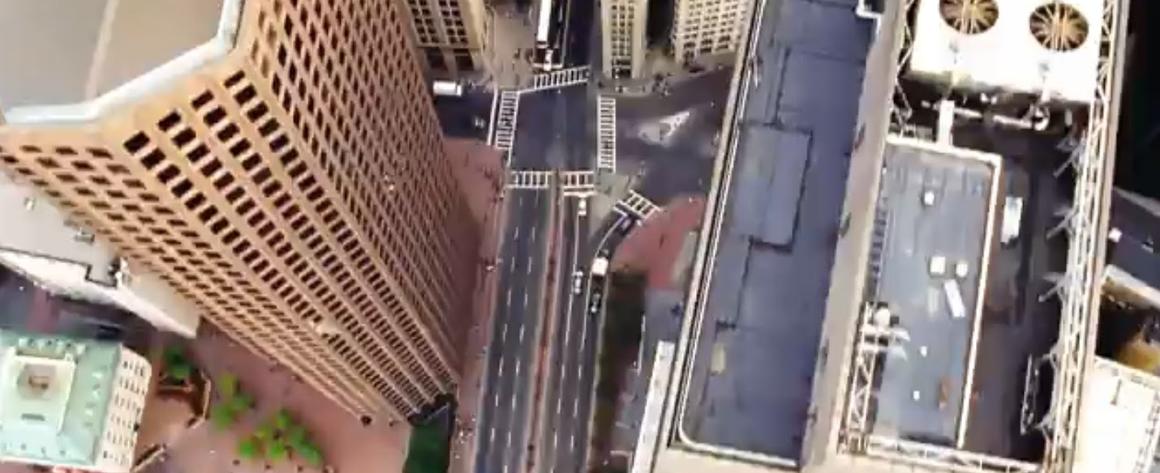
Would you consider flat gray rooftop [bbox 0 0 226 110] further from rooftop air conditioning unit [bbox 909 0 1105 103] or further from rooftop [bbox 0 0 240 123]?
rooftop air conditioning unit [bbox 909 0 1105 103]

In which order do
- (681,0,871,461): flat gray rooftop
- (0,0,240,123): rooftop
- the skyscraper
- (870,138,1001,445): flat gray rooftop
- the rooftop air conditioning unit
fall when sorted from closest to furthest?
(0,0,240,123): rooftop
the skyscraper
(870,138,1001,445): flat gray rooftop
the rooftop air conditioning unit
(681,0,871,461): flat gray rooftop

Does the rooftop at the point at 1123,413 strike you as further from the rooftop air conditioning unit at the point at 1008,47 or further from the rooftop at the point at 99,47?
the rooftop at the point at 99,47

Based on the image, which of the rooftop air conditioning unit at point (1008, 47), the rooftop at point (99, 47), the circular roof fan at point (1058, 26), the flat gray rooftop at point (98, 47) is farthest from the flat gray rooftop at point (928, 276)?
the flat gray rooftop at point (98, 47)

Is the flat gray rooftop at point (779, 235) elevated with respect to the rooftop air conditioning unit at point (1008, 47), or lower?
lower

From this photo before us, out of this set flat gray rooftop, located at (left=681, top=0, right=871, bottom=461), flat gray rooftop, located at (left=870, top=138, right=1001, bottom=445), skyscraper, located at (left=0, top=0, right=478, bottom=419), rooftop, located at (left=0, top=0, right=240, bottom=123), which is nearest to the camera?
rooftop, located at (left=0, top=0, right=240, bottom=123)

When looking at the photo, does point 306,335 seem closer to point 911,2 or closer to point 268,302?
point 268,302

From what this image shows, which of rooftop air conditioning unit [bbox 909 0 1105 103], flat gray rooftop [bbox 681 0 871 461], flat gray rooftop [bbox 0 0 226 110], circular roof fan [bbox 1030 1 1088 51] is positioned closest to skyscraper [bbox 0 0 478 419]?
flat gray rooftop [bbox 0 0 226 110]

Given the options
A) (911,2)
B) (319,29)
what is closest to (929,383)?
(911,2)
